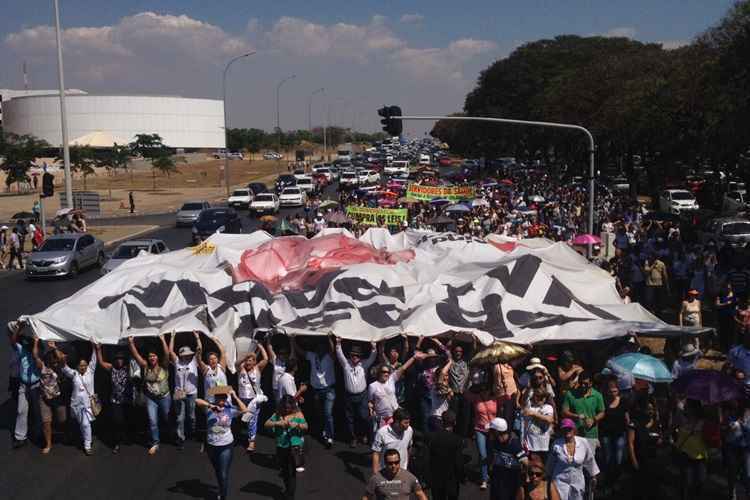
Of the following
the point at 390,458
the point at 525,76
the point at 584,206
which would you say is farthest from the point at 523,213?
the point at 525,76

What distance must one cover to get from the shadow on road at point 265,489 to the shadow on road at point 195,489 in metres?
0.39

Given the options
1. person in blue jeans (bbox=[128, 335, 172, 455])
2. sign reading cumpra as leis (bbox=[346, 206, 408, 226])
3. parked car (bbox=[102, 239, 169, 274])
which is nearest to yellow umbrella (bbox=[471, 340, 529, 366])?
person in blue jeans (bbox=[128, 335, 172, 455])

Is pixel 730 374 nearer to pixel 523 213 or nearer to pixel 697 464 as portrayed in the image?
pixel 697 464

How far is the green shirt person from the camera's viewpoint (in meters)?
9.07

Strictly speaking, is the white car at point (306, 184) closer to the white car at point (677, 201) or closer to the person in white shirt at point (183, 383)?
the white car at point (677, 201)

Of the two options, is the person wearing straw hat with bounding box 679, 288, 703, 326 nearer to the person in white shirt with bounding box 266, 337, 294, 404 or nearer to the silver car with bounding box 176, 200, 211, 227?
the person in white shirt with bounding box 266, 337, 294, 404

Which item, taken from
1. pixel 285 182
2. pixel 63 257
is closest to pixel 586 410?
pixel 63 257

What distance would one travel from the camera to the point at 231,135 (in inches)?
6112

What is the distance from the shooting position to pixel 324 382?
11023 mm

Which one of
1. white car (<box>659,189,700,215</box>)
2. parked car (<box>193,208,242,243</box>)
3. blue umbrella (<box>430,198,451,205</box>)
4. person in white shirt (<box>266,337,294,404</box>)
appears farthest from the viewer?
white car (<box>659,189,700,215</box>)

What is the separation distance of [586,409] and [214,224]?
26.7 m

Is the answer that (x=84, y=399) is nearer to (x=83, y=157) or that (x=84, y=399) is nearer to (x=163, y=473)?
(x=163, y=473)

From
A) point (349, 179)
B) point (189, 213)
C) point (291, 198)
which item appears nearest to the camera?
point (189, 213)

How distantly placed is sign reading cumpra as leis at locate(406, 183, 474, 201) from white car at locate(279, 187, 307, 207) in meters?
20.1
